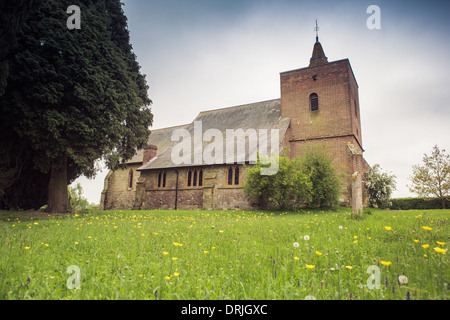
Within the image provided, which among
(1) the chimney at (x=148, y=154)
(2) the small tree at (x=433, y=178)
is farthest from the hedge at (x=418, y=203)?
(1) the chimney at (x=148, y=154)

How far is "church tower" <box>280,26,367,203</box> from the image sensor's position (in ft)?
72.4

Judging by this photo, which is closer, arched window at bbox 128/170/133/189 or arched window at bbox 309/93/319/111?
arched window at bbox 309/93/319/111

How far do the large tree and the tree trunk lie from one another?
46mm

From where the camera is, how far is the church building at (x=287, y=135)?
21.9m

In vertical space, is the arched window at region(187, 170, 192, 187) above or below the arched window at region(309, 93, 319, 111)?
below

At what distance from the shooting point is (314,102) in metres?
24.4

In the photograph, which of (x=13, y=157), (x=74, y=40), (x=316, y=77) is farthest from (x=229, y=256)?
(x=316, y=77)

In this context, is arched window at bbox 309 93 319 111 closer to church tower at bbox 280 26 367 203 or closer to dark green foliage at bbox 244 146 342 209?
church tower at bbox 280 26 367 203

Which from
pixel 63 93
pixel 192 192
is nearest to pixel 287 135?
→ pixel 192 192

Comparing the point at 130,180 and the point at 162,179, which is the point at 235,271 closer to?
the point at 162,179

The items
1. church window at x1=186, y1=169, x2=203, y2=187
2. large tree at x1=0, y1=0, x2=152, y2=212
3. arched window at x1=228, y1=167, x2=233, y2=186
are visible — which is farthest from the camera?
church window at x1=186, y1=169, x2=203, y2=187

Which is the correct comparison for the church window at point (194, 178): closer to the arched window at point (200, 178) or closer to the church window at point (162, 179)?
the arched window at point (200, 178)

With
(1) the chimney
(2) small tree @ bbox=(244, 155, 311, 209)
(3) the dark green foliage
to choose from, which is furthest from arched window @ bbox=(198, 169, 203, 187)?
(1) the chimney
